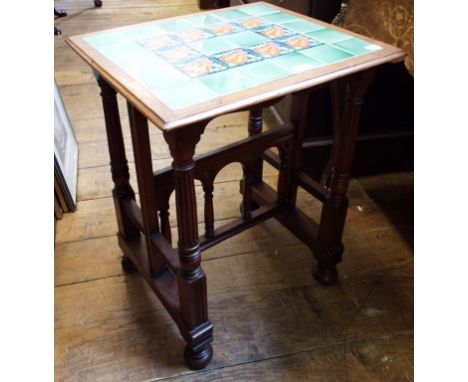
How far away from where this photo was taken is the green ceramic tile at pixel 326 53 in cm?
93

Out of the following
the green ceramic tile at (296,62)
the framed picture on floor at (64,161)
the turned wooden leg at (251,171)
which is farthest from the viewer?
the framed picture on floor at (64,161)

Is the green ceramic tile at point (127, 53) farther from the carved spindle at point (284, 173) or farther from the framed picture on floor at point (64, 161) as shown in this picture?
the framed picture on floor at point (64, 161)

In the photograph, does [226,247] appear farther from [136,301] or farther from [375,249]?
[375,249]

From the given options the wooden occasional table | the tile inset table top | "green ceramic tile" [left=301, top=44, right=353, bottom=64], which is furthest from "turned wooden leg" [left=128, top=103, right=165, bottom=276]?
"green ceramic tile" [left=301, top=44, right=353, bottom=64]

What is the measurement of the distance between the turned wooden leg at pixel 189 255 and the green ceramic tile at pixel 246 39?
1.02 feet

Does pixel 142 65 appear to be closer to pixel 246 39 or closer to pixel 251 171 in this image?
pixel 246 39

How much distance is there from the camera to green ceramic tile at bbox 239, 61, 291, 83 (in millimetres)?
848

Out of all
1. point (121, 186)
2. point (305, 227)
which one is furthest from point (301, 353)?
point (121, 186)

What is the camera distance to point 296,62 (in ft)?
3.00

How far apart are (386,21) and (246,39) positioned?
1.16 feet

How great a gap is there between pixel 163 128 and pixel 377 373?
2.90 ft

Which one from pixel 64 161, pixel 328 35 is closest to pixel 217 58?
pixel 328 35

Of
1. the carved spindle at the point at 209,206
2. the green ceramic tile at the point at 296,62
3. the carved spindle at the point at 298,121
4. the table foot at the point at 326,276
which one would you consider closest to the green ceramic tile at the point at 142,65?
the green ceramic tile at the point at 296,62

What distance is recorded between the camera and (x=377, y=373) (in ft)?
3.79
